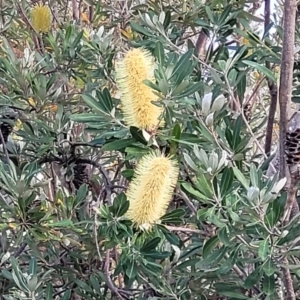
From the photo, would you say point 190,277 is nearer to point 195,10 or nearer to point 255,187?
point 255,187

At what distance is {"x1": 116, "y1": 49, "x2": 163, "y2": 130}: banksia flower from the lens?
705mm

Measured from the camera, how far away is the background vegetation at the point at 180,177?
2.53 feet

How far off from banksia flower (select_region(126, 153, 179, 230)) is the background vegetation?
0.12 ft

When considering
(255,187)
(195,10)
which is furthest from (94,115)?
(195,10)

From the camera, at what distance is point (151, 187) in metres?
0.68

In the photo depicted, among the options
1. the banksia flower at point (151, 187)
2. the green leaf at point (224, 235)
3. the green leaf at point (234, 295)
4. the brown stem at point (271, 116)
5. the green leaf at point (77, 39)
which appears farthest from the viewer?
the green leaf at point (77, 39)

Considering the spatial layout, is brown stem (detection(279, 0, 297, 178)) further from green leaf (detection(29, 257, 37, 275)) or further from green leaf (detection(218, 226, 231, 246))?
green leaf (detection(29, 257, 37, 275))

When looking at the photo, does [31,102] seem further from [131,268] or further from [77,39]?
[131,268]

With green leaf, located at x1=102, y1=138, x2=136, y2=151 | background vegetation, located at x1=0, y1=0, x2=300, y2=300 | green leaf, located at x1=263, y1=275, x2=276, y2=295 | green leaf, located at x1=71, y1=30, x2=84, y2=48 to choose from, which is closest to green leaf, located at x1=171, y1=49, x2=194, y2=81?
background vegetation, located at x1=0, y1=0, x2=300, y2=300

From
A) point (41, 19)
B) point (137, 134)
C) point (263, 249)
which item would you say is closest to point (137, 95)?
point (137, 134)

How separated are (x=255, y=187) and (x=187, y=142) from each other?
0.39 ft

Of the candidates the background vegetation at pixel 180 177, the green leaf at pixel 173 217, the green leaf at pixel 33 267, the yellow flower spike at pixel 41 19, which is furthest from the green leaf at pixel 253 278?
the yellow flower spike at pixel 41 19

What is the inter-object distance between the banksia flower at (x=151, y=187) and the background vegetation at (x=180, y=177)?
0.04 metres

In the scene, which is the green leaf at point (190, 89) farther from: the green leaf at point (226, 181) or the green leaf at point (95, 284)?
the green leaf at point (95, 284)
